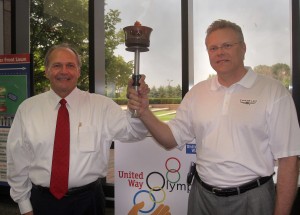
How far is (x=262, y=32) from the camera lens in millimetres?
3209

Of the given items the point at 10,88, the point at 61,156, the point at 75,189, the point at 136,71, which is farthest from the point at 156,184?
the point at 10,88

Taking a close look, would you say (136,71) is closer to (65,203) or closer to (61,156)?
(61,156)

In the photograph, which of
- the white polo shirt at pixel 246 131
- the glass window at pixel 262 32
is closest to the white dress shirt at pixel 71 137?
the white polo shirt at pixel 246 131

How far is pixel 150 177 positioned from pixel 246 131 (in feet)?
4.54

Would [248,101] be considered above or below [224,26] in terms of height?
below

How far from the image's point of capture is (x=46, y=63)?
2.06 m

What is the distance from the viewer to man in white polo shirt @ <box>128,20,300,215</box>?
1565 millimetres

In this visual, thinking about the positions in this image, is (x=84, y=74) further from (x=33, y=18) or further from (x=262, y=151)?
(x=262, y=151)

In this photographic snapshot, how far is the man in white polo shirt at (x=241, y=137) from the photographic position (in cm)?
157

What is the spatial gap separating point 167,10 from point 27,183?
266 cm

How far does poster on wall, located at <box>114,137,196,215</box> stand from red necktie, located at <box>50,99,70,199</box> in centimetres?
91

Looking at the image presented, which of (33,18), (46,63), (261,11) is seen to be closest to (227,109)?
(46,63)

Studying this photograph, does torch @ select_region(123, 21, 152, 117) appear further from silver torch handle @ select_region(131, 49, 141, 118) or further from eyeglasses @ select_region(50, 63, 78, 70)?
eyeglasses @ select_region(50, 63, 78, 70)

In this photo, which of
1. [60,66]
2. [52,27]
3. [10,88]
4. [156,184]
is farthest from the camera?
[52,27]
